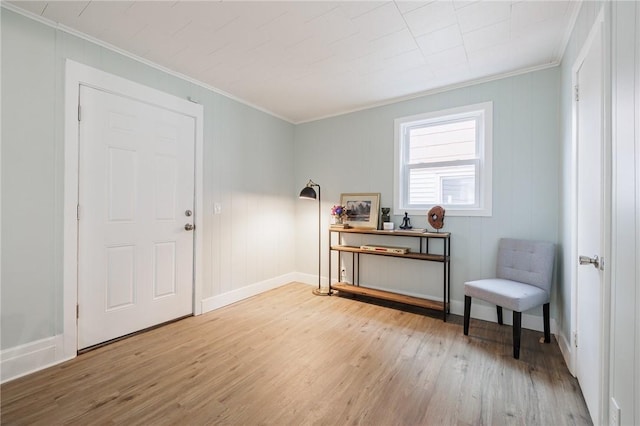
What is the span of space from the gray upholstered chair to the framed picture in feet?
4.54

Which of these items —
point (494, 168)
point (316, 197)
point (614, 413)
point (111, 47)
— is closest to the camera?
point (614, 413)

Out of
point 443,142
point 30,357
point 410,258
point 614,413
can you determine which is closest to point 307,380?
point 614,413

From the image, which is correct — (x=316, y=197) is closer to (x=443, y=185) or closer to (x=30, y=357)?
(x=443, y=185)

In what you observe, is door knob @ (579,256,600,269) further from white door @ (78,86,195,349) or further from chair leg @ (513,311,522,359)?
white door @ (78,86,195,349)

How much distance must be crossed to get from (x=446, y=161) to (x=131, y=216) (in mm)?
3276

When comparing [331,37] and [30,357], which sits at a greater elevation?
[331,37]

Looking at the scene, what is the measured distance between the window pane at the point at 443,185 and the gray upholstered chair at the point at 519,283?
2.10 feet

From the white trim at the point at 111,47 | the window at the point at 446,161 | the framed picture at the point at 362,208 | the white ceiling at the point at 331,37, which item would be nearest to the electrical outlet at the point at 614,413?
the window at the point at 446,161

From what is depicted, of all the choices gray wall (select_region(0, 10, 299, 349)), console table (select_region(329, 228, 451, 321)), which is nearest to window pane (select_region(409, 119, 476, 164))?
console table (select_region(329, 228, 451, 321))

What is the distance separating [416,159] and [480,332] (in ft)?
6.49

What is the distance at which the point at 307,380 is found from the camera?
188cm

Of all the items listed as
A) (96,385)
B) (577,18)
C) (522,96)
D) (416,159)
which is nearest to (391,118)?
(416,159)

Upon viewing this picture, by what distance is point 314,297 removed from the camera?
3.60 metres

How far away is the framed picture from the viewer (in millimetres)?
3568
